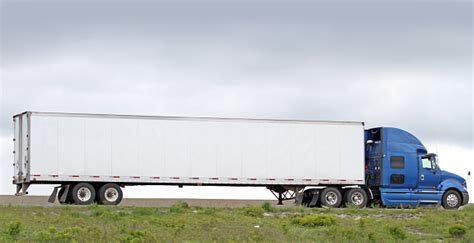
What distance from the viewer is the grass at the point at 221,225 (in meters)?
27.3

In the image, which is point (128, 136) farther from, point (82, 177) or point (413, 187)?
point (413, 187)

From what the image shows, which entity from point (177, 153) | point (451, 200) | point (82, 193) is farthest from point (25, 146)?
point (451, 200)

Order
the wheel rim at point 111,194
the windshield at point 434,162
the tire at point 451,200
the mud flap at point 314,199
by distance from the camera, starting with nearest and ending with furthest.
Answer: the wheel rim at point 111,194 < the mud flap at point 314,199 < the tire at point 451,200 < the windshield at point 434,162

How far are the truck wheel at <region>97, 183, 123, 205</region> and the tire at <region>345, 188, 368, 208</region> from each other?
9887mm

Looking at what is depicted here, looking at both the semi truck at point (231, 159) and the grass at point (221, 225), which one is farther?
the semi truck at point (231, 159)

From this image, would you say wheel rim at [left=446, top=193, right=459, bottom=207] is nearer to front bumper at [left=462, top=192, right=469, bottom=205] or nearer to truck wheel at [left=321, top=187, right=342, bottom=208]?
front bumper at [left=462, top=192, right=469, bottom=205]

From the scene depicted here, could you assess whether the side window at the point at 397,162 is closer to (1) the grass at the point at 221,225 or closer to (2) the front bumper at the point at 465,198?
(2) the front bumper at the point at 465,198

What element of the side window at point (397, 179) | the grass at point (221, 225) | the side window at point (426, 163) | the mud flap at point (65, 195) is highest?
the side window at point (426, 163)

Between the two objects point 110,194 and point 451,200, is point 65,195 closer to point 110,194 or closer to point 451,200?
point 110,194

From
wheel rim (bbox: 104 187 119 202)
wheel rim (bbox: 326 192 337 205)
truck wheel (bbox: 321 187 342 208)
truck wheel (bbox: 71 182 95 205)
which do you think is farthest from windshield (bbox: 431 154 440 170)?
truck wheel (bbox: 71 182 95 205)

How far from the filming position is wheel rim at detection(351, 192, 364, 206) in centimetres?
4069

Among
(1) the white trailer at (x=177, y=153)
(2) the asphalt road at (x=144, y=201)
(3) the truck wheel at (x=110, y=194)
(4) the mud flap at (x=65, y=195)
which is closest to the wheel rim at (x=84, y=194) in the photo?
(1) the white trailer at (x=177, y=153)

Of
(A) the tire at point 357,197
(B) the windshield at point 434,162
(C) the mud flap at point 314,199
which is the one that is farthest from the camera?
(B) the windshield at point 434,162

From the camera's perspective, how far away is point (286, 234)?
96.5ft
